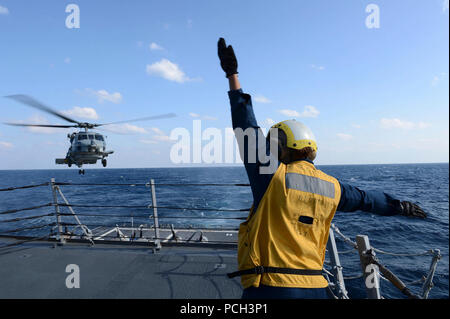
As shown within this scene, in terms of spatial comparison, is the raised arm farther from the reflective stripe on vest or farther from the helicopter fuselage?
the helicopter fuselage

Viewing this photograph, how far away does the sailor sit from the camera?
4.73 feet

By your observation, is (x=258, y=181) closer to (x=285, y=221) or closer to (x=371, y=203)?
(x=285, y=221)

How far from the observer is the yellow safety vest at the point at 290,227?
56.3 inches

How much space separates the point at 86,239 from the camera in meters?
5.25

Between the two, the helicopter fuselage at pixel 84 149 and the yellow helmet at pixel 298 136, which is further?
the helicopter fuselage at pixel 84 149

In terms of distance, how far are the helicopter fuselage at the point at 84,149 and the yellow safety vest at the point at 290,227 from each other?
836 inches

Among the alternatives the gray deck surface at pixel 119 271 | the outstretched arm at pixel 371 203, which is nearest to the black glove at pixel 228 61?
the outstretched arm at pixel 371 203

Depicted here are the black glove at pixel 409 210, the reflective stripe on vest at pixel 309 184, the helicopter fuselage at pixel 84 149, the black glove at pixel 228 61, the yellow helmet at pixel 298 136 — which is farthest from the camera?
the helicopter fuselage at pixel 84 149

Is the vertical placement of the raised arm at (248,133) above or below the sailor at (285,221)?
A: above

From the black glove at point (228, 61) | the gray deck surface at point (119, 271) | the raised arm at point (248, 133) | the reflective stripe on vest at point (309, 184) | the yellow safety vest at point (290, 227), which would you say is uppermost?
the black glove at point (228, 61)

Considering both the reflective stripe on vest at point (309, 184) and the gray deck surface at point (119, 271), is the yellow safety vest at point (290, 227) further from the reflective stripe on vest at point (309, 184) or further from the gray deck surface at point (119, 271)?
the gray deck surface at point (119, 271)

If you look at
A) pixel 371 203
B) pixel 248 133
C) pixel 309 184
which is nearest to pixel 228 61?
pixel 248 133

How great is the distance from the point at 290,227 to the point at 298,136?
608 mm

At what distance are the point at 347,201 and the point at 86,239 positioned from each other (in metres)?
5.55
